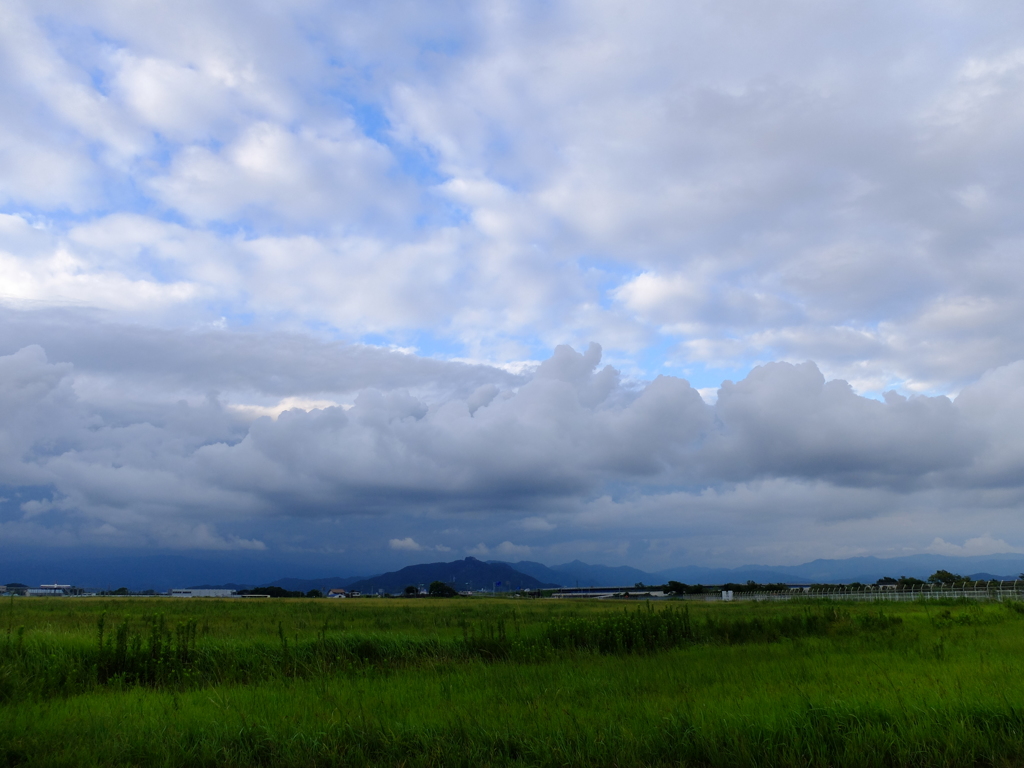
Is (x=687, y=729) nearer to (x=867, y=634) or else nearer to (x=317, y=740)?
(x=317, y=740)

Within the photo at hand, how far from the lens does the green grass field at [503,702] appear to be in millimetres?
8492

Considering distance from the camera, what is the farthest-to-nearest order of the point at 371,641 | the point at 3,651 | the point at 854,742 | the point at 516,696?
1. the point at 371,641
2. the point at 3,651
3. the point at 516,696
4. the point at 854,742

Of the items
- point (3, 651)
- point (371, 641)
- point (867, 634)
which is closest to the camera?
point (3, 651)

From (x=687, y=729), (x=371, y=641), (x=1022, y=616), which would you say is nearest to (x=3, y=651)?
(x=371, y=641)

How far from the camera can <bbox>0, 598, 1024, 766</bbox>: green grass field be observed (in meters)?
8.49

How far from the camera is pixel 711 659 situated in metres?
16.8

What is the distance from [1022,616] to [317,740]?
34.3 meters

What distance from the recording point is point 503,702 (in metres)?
11.4

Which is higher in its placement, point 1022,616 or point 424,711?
point 424,711

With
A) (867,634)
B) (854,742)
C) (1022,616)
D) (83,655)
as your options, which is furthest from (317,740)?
(1022,616)

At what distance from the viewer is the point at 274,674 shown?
51.8 feet

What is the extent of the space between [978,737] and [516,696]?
6833 mm

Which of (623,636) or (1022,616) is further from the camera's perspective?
(1022,616)

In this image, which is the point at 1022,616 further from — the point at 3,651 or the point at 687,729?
the point at 3,651
